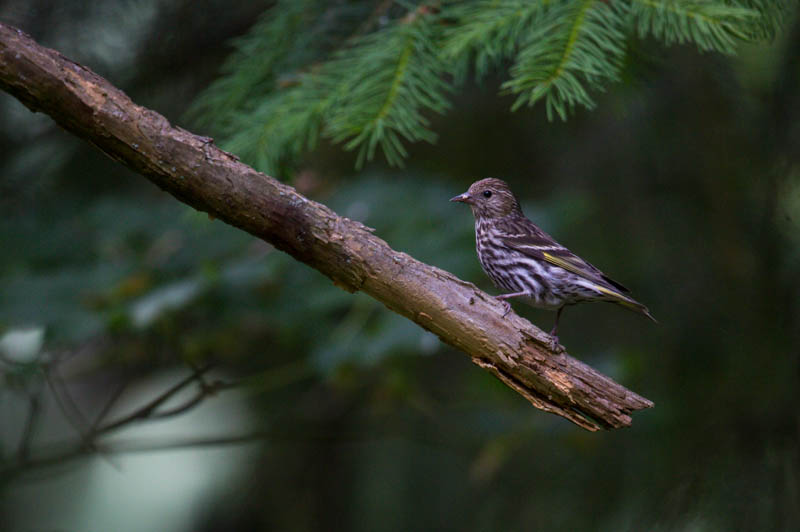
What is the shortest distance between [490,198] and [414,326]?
600 millimetres

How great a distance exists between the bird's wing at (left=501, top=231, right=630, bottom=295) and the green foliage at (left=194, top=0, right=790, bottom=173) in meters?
0.66

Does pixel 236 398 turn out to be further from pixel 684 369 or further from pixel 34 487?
pixel 684 369

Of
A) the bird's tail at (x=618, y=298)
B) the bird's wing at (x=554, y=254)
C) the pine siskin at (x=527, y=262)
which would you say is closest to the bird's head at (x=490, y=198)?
Answer: the pine siskin at (x=527, y=262)

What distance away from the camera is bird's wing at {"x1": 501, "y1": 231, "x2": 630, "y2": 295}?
2.76 metres

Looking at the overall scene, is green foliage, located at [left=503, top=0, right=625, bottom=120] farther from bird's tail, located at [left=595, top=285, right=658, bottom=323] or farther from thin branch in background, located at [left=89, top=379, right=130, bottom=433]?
thin branch in background, located at [left=89, top=379, right=130, bottom=433]

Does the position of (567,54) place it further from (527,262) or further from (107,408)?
(107,408)

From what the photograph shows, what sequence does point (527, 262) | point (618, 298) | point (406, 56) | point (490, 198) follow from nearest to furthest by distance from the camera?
1. point (406, 56)
2. point (618, 298)
3. point (527, 262)
4. point (490, 198)

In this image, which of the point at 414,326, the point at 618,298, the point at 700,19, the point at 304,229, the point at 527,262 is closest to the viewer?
the point at 304,229

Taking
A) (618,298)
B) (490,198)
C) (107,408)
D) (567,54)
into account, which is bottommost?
(107,408)

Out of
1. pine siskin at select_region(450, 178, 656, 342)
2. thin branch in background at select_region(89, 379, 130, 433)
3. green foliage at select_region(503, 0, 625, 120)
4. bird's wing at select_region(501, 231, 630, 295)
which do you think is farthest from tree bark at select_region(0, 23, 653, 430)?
thin branch in background at select_region(89, 379, 130, 433)

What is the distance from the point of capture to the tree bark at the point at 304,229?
187cm

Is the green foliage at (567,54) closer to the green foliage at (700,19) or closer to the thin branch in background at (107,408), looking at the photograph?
the green foliage at (700,19)

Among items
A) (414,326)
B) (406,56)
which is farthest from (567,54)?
(414,326)

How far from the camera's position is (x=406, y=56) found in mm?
2352
